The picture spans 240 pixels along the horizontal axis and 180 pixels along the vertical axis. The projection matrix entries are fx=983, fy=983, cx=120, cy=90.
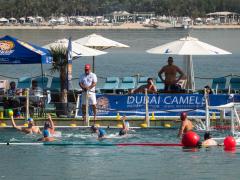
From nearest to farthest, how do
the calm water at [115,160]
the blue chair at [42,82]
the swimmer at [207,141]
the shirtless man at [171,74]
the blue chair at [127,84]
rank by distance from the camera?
the calm water at [115,160], the swimmer at [207,141], the shirtless man at [171,74], the blue chair at [127,84], the blue chair at [42,82]

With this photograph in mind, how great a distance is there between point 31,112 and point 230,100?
623 cm

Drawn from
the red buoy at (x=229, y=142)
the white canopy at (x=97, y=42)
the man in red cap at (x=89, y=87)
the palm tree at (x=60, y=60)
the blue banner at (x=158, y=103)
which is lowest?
the red buoy at (x=229, y=142)

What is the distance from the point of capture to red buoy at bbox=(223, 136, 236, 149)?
88.0 ft

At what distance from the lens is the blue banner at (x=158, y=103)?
29.8 meters

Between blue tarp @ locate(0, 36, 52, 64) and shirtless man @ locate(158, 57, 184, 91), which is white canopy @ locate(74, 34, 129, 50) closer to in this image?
blue tarp @ locate(0, 36, 52, 64)

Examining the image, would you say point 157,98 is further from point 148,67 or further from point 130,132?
point 148,67

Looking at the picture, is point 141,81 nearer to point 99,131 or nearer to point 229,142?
point 99,131

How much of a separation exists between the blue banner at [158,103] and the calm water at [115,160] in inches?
36.1

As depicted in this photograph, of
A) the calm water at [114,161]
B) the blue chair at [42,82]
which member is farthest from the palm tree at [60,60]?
the calm water at [114,161]

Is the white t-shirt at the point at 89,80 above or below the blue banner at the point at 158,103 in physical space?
above

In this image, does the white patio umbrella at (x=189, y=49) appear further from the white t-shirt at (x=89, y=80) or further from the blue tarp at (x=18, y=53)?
the blue tarp at (x=18, y=53)

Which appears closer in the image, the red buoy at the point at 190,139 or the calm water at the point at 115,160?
the calm water at the point at 115,160

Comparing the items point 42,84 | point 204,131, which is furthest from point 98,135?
point 42,84

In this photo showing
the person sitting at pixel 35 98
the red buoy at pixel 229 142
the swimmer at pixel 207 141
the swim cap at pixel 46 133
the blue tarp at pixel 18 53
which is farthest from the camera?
the blue tarp at pixel 18 53
